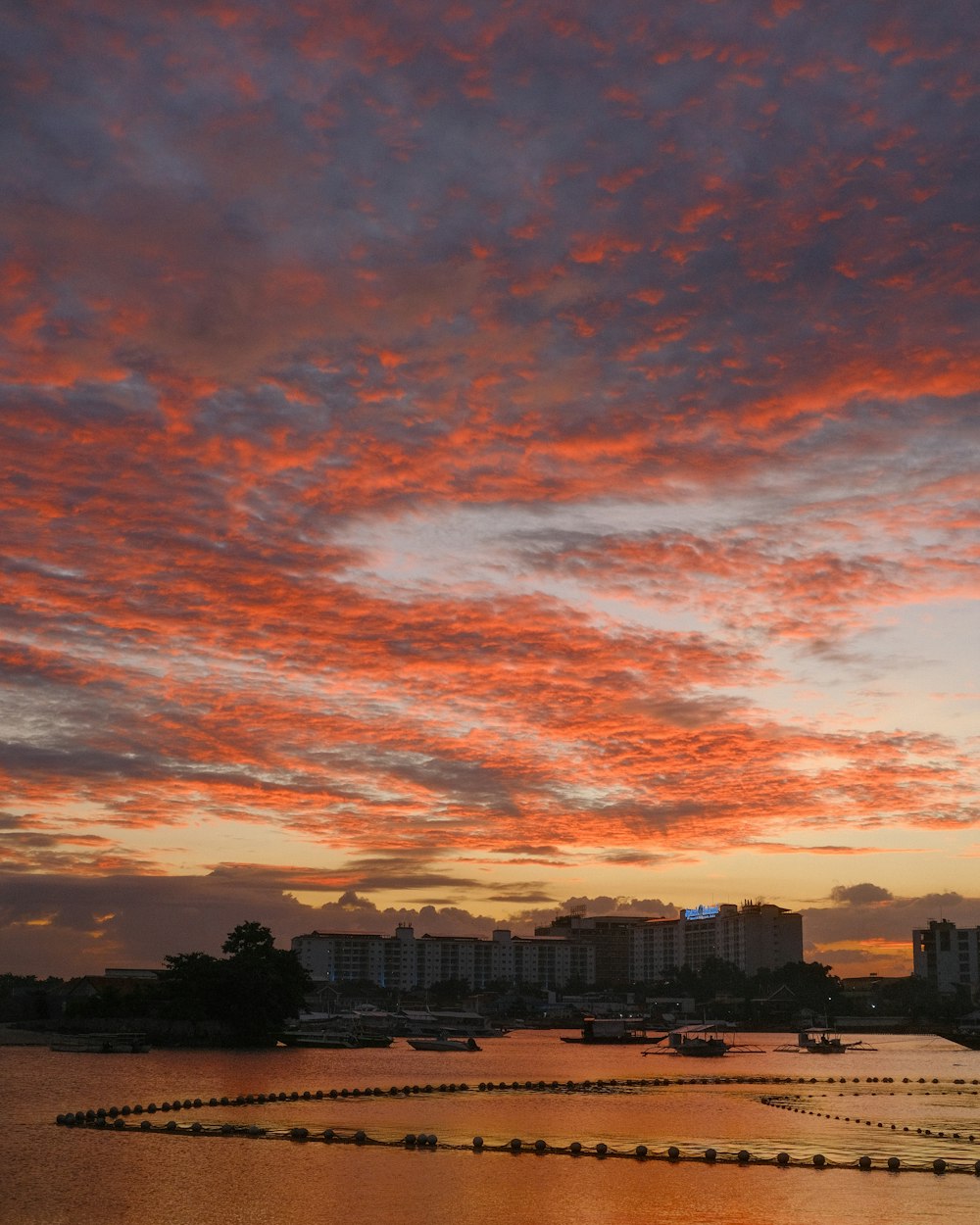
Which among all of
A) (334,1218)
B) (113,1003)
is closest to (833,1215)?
(334,1218)

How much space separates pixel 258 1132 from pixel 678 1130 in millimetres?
21977

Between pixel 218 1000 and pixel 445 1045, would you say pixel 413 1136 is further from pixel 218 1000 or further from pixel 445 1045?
pixel 445 1045

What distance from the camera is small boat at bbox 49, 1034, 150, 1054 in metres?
121

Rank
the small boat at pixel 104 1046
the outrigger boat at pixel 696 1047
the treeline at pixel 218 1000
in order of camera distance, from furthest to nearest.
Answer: the outrigger boat at pixel 696 1047 → the treeline at pixel 218 1000 → the small boat at pixel 104 1046

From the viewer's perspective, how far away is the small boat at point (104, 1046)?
396ft

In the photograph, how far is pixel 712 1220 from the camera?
40062 millimetres

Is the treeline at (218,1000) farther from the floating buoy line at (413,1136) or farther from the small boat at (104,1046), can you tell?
the floating buoy line at (413,1136)

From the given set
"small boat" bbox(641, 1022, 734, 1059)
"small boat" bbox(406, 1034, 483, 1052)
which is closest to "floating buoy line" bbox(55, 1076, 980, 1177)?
"small boat" bbox(406, 1034, 483, 1052)

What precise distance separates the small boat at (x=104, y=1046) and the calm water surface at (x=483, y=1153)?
13.2 m

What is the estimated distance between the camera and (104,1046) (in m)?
120

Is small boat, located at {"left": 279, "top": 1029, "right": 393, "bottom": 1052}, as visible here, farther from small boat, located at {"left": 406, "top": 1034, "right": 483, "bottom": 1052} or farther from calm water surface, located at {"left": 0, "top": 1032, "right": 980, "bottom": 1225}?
calm water surface, located at {"left": 0, "top": 1032, "right": 980, "bottom": 1225}

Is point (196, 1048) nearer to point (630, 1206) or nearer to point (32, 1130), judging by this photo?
point (32, 1130)

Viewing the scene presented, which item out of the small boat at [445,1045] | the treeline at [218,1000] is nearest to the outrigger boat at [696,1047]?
the small boat at [445,1045]

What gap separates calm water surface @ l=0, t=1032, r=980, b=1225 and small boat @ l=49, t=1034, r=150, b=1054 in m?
13.2
